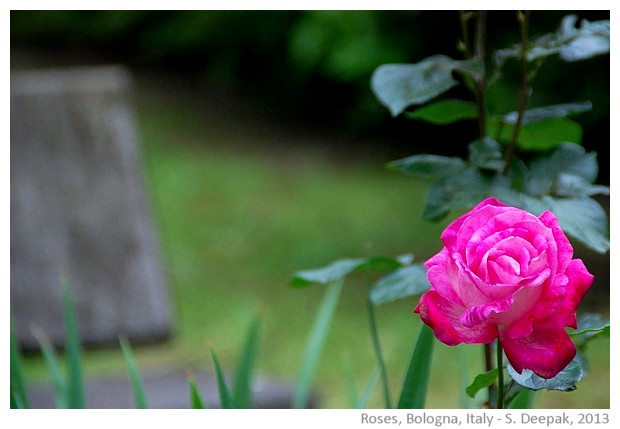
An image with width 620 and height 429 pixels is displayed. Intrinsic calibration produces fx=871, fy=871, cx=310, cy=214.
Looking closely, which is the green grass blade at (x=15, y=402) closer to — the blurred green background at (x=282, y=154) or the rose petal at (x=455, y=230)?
the rose petal at (x=455, y=230)

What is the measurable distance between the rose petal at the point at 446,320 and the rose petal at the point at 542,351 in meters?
0.02

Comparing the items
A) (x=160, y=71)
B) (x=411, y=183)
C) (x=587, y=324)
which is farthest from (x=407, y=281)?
(x=160, y=71)

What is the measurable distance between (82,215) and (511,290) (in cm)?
209

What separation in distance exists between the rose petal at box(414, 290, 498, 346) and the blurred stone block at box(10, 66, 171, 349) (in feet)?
6.52

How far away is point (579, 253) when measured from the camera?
9.54 feet

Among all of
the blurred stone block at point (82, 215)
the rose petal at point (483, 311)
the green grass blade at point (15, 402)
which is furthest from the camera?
the blurred stone block at point (82, 215)

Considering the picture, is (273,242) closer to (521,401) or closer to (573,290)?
(521,401)

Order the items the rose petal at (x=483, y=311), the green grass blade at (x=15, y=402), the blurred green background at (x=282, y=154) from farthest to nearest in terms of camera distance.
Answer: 1. the blurred green background at (x=282, y=154)
2. the green grass blade at (x=15, y=402)
3. the rose petal at (x=483, y=311)

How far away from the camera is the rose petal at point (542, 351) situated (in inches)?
21.7

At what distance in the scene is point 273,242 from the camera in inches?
133

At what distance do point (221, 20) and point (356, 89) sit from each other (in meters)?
0.85

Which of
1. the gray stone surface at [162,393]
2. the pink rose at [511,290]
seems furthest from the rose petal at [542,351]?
the gray stone surface at [162,393]

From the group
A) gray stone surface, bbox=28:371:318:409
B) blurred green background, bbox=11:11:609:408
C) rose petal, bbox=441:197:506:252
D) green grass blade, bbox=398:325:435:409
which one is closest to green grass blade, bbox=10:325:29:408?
green grass blade, bbox=398:325:435:409

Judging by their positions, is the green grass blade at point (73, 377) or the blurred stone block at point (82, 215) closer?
the green grass blade at point (73, 377)
